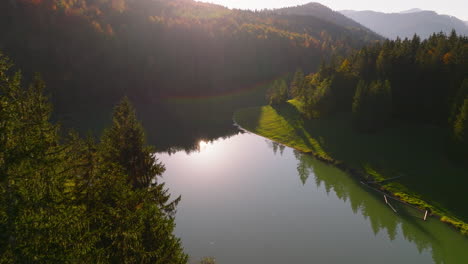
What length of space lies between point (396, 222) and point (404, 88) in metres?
39.7

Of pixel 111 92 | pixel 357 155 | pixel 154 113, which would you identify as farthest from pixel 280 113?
pixel 111 92

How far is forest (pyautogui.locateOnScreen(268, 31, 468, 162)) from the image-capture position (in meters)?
61.2

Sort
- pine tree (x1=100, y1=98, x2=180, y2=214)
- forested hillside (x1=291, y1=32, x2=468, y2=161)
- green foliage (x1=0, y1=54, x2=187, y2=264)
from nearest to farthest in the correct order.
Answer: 1. green foliage (x1=0, y1=54, x2=187, y2=264)
2. pine tree (x1=100, y1=98, x2=180, y2=214)
3. forested hillside (x1=291, y1=32, x2=468, y2=161)

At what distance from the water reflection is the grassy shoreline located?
2.19 m

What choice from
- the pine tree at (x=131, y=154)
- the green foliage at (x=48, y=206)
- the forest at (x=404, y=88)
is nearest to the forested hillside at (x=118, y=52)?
the forest at (x=404, y=88)

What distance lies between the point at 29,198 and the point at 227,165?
180 feet

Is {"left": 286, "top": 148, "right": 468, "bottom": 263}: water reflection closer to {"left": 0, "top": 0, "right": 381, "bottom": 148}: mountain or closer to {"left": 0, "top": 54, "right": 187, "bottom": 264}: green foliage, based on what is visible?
{"left": 0, "top": 54, "right": 187, "bottom": 264}: green foliage

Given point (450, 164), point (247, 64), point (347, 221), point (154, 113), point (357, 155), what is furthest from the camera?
point (247, 64)

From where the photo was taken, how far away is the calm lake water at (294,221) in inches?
1364

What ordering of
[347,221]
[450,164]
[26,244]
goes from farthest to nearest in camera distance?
[450,164] < [347,221] < [26,244]

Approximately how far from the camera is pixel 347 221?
137 feet

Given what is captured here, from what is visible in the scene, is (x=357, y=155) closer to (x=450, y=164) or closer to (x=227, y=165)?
(x=450, y=164)

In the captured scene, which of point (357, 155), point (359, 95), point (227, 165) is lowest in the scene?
point (227, 165)

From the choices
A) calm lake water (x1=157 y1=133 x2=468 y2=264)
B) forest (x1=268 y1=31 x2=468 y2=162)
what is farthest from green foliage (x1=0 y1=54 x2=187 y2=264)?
forest (x1=268 y1=31 x2=468 y2=162)
